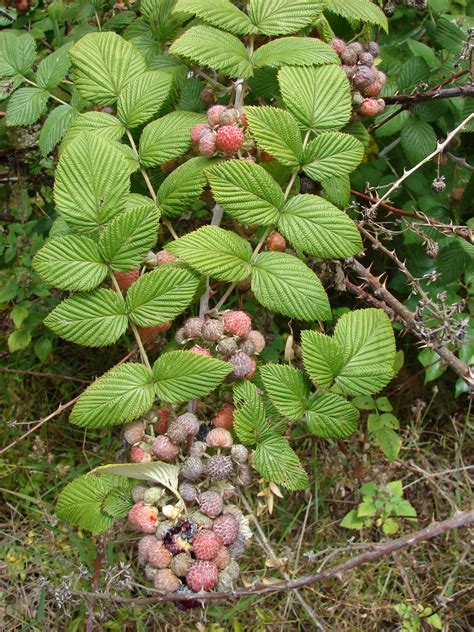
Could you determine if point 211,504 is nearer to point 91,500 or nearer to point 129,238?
point 91,500

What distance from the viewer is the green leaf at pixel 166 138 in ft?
3.45

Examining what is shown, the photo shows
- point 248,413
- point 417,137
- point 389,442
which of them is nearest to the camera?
point 248,413

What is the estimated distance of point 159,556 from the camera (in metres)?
0.80

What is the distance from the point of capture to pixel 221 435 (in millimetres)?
874

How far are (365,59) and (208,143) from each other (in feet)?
1.19

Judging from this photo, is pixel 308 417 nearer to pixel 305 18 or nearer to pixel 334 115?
pixel 334 115

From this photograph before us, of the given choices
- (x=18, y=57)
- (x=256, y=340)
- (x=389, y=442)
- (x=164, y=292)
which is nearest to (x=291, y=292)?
(x=256, y=340)

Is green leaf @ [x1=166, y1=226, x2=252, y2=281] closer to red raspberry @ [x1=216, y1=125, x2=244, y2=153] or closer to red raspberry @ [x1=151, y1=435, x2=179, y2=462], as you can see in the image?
red raspberry @ [x1=216, y1=125, x2=244, y2=153]

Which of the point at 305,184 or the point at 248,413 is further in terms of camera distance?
the point at 305,184

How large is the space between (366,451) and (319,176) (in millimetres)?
1101

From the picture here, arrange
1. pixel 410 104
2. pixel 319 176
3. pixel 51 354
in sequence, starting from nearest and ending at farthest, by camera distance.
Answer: pixel 319 176
pixel 410 104
pixel 51 354

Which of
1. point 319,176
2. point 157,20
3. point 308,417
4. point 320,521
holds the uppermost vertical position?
point 157,20

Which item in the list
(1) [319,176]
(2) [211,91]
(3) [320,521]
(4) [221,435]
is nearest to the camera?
(4) [221,435]

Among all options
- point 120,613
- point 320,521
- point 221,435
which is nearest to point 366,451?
point 320,521
